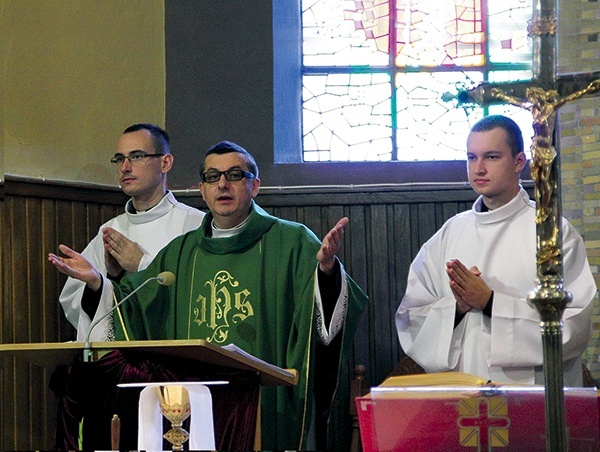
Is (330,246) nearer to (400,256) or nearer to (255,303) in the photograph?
(255,303)

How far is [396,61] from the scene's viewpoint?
786cm

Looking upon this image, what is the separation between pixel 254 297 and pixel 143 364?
1392mm

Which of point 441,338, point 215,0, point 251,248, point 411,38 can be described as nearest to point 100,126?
point 215,0

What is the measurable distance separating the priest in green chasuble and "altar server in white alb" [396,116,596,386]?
1.32ft

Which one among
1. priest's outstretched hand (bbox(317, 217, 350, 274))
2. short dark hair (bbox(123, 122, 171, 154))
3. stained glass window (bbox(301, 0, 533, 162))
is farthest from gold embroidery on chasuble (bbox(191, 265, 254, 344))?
stained glass window (bbox(301, 0, 533, 162))

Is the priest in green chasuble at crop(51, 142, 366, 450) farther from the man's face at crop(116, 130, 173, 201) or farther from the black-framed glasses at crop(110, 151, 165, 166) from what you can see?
the black-framed glasses at crop(110, 151, 165, 166)

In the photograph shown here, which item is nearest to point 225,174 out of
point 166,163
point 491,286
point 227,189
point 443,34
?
point 227,189

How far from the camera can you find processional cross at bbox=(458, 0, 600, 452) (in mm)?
2746

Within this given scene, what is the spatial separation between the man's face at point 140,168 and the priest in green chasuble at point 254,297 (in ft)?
1.39

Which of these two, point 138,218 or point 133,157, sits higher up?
point 133,157

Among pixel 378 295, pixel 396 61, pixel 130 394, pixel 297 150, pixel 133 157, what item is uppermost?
pixel 396 61

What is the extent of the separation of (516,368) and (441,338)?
392mm

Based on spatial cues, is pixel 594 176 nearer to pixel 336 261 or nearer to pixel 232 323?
pixel 336 261

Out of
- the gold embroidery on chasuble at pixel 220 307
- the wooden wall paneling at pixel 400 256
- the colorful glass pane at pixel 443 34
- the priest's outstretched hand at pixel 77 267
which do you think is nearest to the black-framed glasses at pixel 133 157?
the gold embroidery on chasuble at pixel 220 307
